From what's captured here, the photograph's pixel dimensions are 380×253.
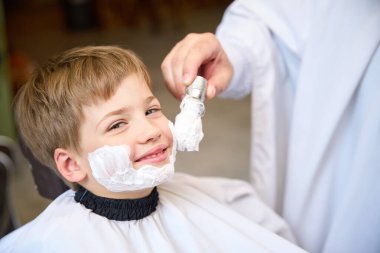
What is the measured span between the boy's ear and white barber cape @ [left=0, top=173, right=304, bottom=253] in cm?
7

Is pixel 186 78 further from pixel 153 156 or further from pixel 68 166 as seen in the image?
pixel 68 166

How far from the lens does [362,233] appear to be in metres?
0.91

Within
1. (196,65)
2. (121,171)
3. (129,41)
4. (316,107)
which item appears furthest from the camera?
(129,41)

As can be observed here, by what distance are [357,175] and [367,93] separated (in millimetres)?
167

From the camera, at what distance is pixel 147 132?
751 millimetres

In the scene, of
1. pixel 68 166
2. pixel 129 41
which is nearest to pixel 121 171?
pixel 68 166

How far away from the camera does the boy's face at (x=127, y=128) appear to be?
747 millimetres

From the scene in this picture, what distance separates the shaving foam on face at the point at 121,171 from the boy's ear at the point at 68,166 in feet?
0.18

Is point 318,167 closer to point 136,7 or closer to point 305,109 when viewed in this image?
point 305,109

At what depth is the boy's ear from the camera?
0.80 m

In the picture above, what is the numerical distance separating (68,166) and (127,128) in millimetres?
146

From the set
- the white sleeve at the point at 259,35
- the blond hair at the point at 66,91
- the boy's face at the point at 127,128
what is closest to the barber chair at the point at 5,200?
the blond hair at the point at 66,91

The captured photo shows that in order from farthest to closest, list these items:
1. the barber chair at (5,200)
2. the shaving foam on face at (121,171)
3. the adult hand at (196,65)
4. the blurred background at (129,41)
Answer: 1. the blurred background at (129,41)
2. the barber chair at (5,200)
3. the adult hand at (196,65)
4. the shaving foam on face at (121,171)

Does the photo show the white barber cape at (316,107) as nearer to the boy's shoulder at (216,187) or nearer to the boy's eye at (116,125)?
the boy's shoulder at (216,187)
